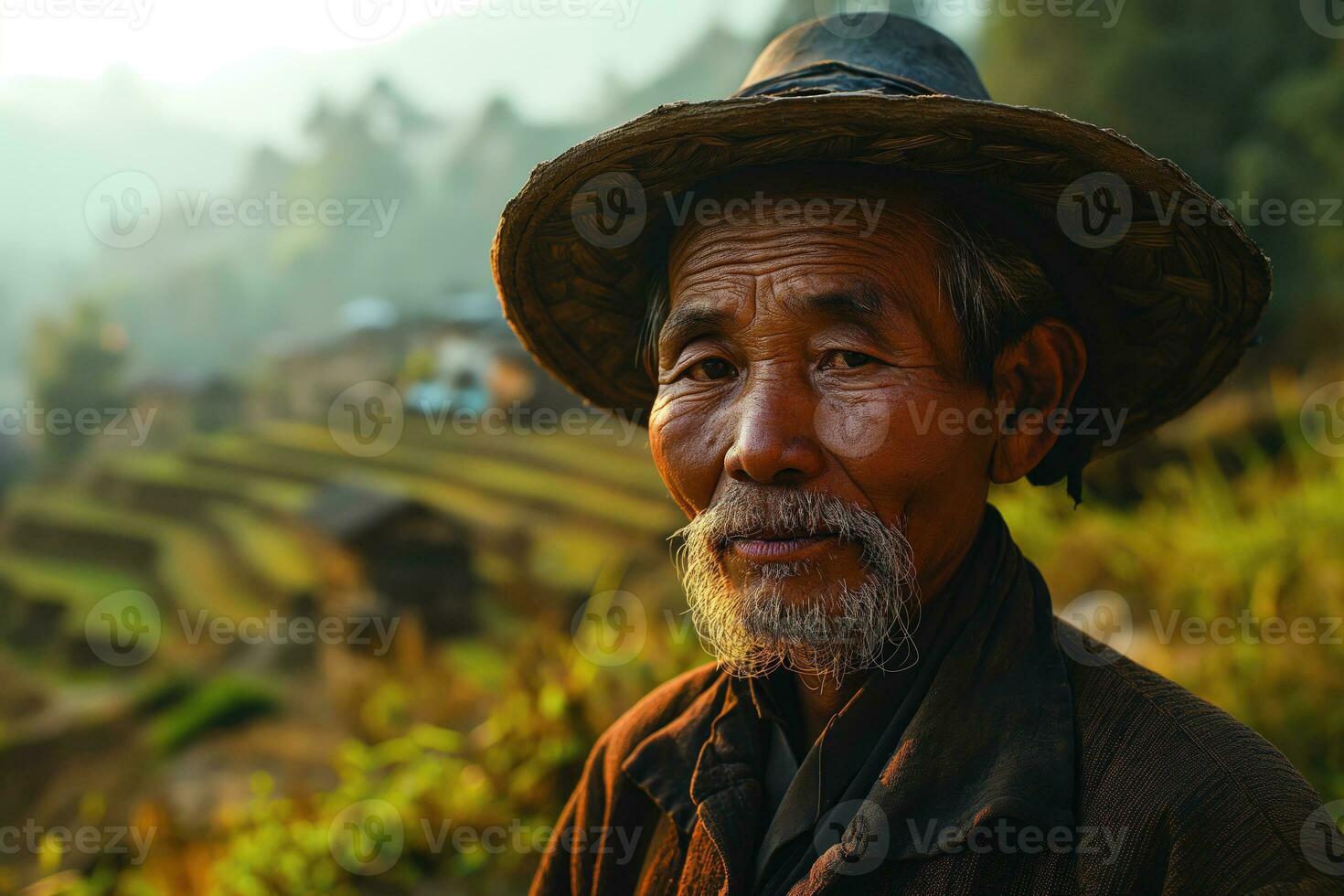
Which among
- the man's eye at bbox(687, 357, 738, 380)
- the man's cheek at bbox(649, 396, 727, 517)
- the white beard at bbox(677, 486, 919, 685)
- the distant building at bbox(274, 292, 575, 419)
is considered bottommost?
the white beard at bbox(677, 486, 919, 685)

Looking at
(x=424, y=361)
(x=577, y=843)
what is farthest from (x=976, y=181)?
(x=424, y=361)

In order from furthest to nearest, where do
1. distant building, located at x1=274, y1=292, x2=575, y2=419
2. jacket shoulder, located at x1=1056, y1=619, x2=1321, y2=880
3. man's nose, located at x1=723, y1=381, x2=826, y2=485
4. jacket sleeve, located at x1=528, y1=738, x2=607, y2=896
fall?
1. distant building, located at x1=274, y1=292, x2=575, y2=419
2. jacket sleeve, located at x1=528, y1=738, x2=607, y2=896
3. man's nose, located at x1=723, y1=381, x2=826, y2=485
4. jacket shoulder, located at x1=1056, y1=619, x2=1321, y2=880

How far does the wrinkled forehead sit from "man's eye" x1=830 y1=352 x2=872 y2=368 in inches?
3.5

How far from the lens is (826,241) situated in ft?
5.52

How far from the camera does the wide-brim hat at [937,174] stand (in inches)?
62.4

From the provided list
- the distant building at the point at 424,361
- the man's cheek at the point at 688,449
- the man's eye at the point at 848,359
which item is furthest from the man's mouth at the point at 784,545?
the distant building at the point at 424,361

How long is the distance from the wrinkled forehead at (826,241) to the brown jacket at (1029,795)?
0.55m

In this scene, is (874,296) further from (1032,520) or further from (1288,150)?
(1288,150)

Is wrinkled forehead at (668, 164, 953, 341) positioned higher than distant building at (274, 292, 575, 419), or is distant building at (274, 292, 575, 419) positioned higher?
distant building at (274, 292, 575, 419)

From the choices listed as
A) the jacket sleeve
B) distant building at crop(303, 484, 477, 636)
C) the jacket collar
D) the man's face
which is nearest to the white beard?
the man's face

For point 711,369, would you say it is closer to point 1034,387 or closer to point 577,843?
point 1034,387

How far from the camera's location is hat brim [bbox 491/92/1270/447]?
157 cm

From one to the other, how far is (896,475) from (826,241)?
421 mm

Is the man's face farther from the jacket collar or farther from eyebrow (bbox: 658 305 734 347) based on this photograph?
the jacket collar
